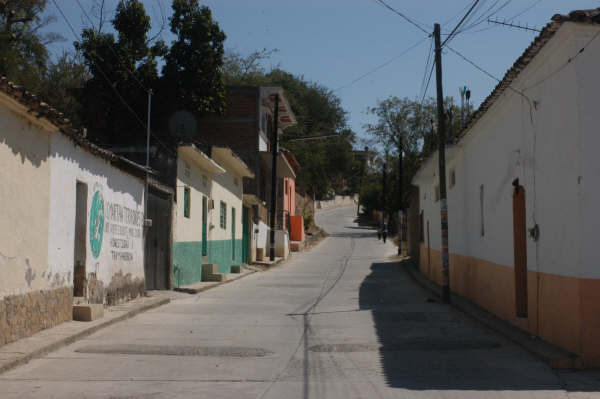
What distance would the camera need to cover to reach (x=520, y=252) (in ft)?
39.0

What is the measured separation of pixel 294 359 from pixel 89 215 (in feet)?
18.6

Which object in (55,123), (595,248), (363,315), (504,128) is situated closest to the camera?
(595,248)

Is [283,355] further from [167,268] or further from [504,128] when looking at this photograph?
[167,268]

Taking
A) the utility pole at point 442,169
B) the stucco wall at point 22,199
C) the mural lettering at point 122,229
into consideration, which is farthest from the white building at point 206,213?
the stucco wall at point 22,199

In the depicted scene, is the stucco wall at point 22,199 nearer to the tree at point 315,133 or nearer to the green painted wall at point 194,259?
the green painted wall at point 194,259

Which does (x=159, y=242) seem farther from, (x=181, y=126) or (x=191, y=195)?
(x=181, y=126)

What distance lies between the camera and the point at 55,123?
10133 mm

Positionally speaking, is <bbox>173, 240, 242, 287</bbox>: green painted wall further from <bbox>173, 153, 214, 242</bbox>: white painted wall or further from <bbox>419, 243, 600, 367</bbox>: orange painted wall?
<bbox>419, 243, 600, 367</bbox>: orange painted wall

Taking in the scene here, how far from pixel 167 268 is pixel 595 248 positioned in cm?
1264

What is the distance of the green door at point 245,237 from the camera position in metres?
31.7

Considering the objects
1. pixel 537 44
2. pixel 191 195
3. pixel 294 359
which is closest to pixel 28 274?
pixel 294 359

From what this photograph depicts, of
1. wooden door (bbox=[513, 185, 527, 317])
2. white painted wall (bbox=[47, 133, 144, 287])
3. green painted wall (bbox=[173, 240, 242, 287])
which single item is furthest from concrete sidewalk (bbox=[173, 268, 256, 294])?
wooden door (bbox=[513, 185, 527, 317])

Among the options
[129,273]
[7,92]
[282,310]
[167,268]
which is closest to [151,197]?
[167,268]

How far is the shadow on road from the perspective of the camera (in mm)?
7367
